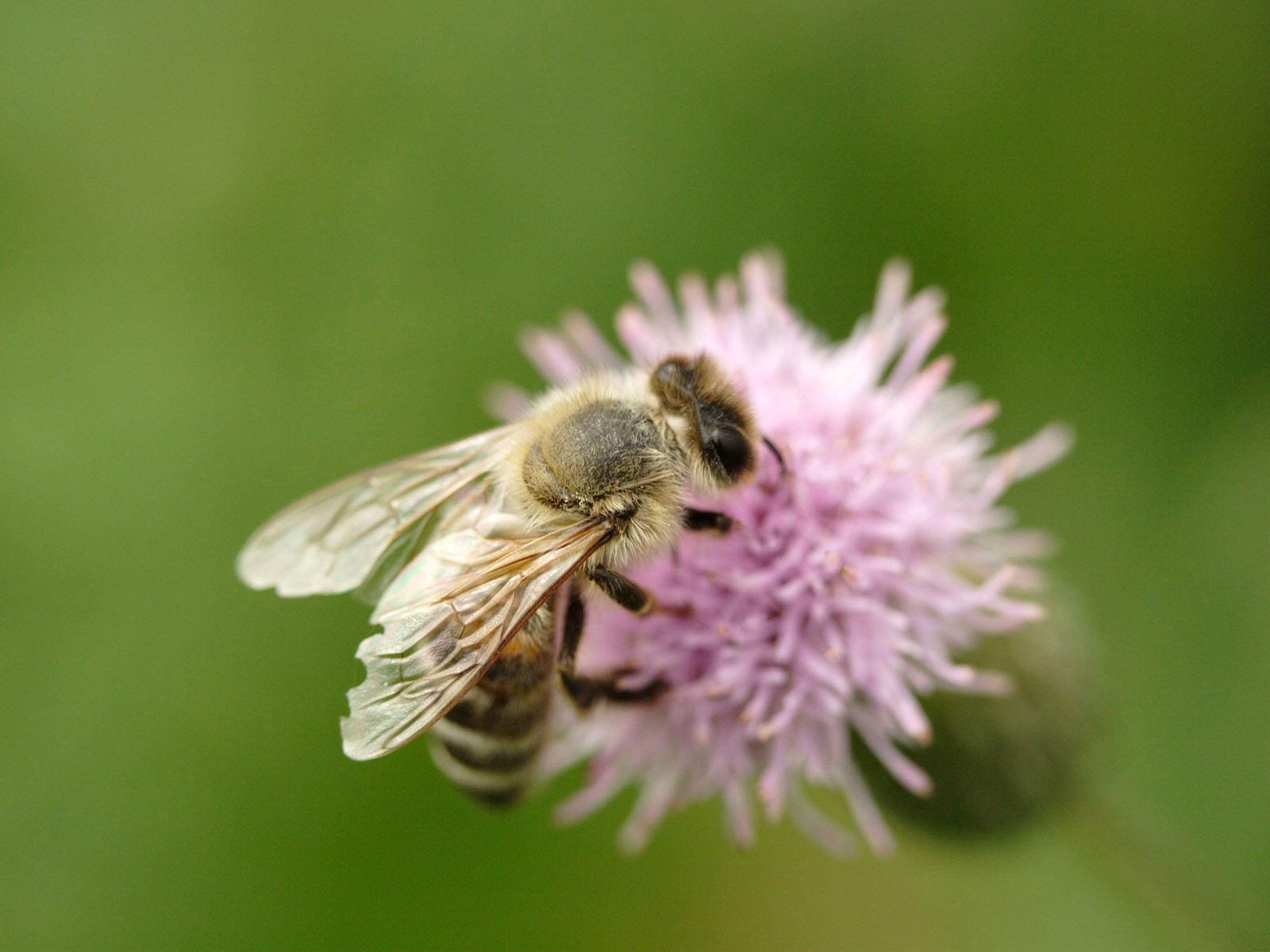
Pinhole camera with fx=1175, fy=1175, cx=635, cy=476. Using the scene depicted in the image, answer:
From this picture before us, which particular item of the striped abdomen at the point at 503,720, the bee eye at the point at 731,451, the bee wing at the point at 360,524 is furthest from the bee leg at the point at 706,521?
the bee wing at the point at 360,524

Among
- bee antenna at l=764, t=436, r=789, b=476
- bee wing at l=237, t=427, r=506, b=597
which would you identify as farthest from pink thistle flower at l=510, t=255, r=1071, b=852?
bee wing at l=237, t=427, r=506, b=597

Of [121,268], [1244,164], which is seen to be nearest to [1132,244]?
[1244,164]

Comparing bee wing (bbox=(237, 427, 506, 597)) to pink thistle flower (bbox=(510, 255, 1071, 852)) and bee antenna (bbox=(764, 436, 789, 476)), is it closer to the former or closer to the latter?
pink thistle flower (bbox=(510, 255, 1071, 852))

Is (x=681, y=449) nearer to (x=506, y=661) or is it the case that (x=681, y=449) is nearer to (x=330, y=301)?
(x=506, y=661)

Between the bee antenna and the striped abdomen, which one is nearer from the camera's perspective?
the striped abdomen

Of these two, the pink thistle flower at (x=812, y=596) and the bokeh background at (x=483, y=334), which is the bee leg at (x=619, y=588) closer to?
the pink thistle flower at (x=812, y=596)

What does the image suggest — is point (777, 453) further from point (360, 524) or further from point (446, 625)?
point (360, 524)
